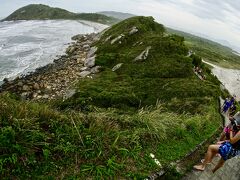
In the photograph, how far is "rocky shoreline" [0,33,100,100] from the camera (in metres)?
25.6

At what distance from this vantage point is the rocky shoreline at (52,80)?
25.6 metres

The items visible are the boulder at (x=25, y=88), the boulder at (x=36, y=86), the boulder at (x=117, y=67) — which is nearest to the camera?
the boulder at (x=25, y=88)

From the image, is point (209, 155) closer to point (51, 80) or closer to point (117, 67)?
point (117, 67)

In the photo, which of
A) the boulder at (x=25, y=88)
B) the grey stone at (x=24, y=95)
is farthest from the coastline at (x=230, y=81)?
the grey stone at (x=24, y=95)

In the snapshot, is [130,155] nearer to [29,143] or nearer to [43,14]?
Answer: [29,143]

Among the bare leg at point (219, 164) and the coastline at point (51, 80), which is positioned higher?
the bare leg at point (219, 164)

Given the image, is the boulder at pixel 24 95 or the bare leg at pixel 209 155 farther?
the boulder at pixel 24 95

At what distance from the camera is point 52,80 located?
2925cm

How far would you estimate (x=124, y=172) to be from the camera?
896 cm

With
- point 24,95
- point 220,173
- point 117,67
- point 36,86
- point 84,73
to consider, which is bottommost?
point 24,95

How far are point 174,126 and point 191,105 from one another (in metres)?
6.56

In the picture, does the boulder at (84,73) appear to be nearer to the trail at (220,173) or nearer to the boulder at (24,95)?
the boulder at (24,95)

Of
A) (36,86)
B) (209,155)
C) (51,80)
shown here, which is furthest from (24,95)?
(209,155)

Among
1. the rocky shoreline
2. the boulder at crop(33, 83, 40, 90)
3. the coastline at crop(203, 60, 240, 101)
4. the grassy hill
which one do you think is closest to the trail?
the grassy hill
